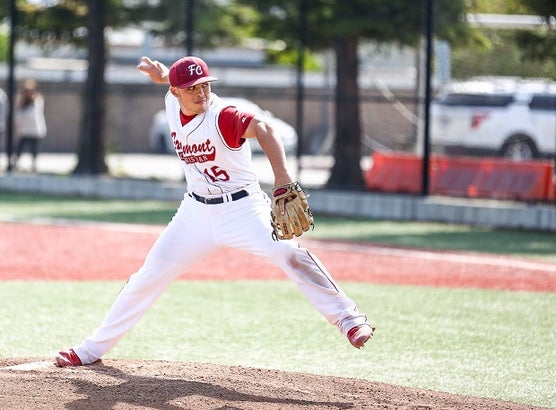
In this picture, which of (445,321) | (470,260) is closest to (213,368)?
(445,321)

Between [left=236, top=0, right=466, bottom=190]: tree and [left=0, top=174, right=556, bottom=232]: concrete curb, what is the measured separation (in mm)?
1142

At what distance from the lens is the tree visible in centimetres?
1973

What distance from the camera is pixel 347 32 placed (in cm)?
1983

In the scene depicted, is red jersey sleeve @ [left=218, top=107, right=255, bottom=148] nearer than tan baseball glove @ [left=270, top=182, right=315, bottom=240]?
No

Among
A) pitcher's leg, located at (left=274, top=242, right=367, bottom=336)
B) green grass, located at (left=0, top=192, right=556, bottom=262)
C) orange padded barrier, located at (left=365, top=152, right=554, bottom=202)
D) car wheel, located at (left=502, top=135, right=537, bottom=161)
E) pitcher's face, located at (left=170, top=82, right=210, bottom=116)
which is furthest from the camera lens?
car wheel, located at (left=502, top=135, right=537, bottom=161)

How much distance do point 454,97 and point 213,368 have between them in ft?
48.6

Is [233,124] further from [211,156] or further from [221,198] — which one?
[221,198]

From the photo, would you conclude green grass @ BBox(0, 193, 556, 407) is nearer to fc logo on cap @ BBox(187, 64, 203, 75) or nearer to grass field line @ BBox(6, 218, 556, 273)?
grass field line @ BBox(6, 218, 556, 273)

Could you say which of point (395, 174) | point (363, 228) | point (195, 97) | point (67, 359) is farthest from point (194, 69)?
point (395, 174)

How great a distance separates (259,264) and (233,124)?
641 centimetres

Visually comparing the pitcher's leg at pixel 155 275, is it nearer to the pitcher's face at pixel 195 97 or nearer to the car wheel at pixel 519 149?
the pitcher's face at pixel 195 97

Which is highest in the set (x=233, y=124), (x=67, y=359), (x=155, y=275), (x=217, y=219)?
(x=233, y=124)

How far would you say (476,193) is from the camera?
18.5 m

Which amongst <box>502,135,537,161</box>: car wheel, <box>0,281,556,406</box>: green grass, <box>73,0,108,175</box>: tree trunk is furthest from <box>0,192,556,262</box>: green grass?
<box>502,135,537,161</box>: car wheel
